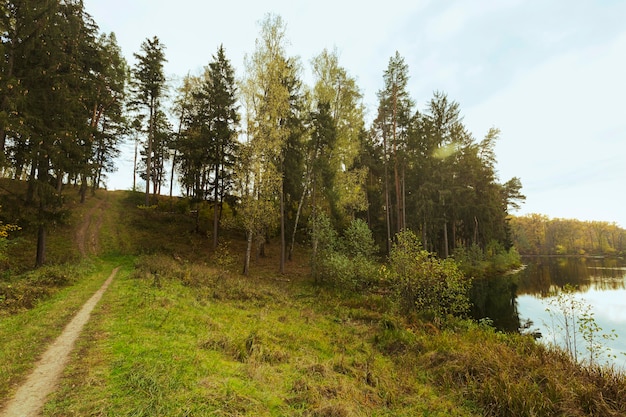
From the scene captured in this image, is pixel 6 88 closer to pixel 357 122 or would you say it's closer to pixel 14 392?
pixel 14 392

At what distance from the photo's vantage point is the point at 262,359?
7.24 m

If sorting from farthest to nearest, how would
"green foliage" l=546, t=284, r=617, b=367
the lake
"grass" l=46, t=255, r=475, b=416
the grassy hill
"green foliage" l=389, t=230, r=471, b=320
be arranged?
the lake → "green foliage" l=389, t=230, r=471, b=320 → "green foliage" l=546, t=284, r=617, b=367 → the grassy hill → "grass" l=46, t=255, r=475, b=416

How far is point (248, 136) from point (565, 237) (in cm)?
12979

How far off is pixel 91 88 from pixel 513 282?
40803 millimetres

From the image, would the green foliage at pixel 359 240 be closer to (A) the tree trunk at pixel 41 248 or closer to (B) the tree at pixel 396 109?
(B) the tree at pixel 396 109

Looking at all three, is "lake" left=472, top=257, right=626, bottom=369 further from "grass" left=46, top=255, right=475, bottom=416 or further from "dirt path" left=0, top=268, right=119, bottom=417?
"dirt path" left=0, top=268, right=119, bottom=417

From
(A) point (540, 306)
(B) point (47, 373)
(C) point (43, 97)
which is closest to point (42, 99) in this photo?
(C) point (43, 97)

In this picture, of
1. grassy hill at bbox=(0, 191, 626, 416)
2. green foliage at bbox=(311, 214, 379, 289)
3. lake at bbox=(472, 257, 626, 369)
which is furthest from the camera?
green foliage at bbox=(311, 214, 379, 289)

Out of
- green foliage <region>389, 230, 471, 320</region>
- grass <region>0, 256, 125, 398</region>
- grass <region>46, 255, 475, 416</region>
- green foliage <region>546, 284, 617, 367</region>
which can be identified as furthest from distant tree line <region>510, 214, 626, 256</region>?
grass <region>0, 256, 125, 398</region>

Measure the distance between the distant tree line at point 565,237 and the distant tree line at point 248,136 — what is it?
254ft

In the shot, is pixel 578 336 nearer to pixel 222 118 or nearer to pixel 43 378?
pixel 43 378

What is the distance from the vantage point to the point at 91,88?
58.7 ft

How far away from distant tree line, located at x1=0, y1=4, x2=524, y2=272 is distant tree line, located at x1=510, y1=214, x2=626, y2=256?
77.3 m

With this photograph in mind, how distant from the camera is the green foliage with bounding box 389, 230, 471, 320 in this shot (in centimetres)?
1309
